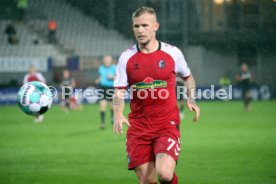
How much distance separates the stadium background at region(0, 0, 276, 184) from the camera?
428 inches

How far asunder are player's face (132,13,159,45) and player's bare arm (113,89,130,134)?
2.36 feet

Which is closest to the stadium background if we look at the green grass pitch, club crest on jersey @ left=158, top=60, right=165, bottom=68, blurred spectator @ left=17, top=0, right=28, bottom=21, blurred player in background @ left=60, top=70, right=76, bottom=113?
the green grass pitch

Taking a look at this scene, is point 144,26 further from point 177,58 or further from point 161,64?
point 177,58

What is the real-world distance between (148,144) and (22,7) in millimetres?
31348

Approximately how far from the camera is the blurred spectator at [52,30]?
120 ft

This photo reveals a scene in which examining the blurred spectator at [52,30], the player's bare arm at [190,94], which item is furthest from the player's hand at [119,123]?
the blurred spectator at [52,30]

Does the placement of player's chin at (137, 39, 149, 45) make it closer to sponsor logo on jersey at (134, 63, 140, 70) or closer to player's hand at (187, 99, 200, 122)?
sponsor logo on jersey at (134, 63, 140, 70)

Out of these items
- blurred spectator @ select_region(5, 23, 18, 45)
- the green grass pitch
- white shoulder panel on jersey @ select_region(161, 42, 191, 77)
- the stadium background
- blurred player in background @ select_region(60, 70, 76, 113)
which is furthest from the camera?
blurred spectator @ select_region(5, 23, 18, 45)

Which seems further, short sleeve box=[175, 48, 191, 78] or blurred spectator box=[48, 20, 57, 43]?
blurred spectator box=[48, 20, 57, 43]

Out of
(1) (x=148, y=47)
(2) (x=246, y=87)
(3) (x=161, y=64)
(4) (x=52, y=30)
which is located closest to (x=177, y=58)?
(3) (x=161, y=64)

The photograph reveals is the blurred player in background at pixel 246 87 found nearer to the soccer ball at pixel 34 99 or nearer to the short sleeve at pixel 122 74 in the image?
the soccer ball at pixel 34 99

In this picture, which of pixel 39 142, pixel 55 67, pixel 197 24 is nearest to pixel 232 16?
pixel 197 24

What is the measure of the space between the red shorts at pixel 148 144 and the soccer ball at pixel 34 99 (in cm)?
248

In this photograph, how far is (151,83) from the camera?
7008mm
